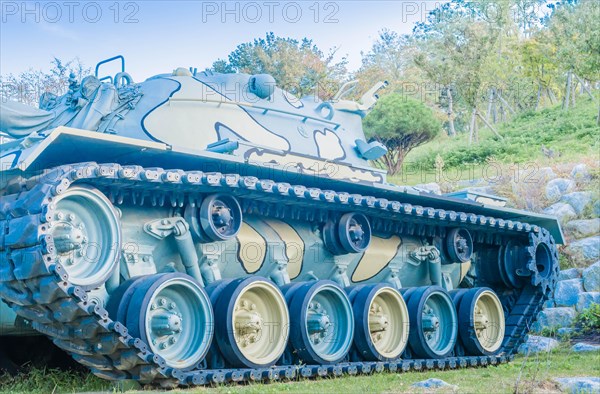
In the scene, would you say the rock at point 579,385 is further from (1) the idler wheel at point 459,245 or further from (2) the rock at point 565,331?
(2) the rock at point 565,331

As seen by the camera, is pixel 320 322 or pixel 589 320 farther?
pixel 589 320

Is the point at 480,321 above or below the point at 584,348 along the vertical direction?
above

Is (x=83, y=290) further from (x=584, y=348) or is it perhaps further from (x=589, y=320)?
(x=589, y=320)

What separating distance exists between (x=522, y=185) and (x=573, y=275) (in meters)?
4.63

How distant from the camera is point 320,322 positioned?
934 cm

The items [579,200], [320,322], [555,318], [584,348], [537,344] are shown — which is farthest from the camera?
[579,200]

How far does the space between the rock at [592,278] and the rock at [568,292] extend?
0.11 meters

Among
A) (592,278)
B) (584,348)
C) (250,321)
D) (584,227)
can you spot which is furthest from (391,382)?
(584,227)

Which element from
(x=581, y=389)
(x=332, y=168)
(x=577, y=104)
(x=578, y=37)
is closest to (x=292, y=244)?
(x=332, y=168)

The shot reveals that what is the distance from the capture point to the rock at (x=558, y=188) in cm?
2081

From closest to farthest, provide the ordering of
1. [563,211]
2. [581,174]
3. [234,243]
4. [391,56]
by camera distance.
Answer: [234,243] < [563,211] < [581,174] < [391,56]

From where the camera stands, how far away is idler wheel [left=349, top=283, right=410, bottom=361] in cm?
994

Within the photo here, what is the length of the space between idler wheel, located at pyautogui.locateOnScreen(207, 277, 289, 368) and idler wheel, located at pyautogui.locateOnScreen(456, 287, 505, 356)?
11.6 feet

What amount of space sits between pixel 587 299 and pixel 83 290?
39.1ft
